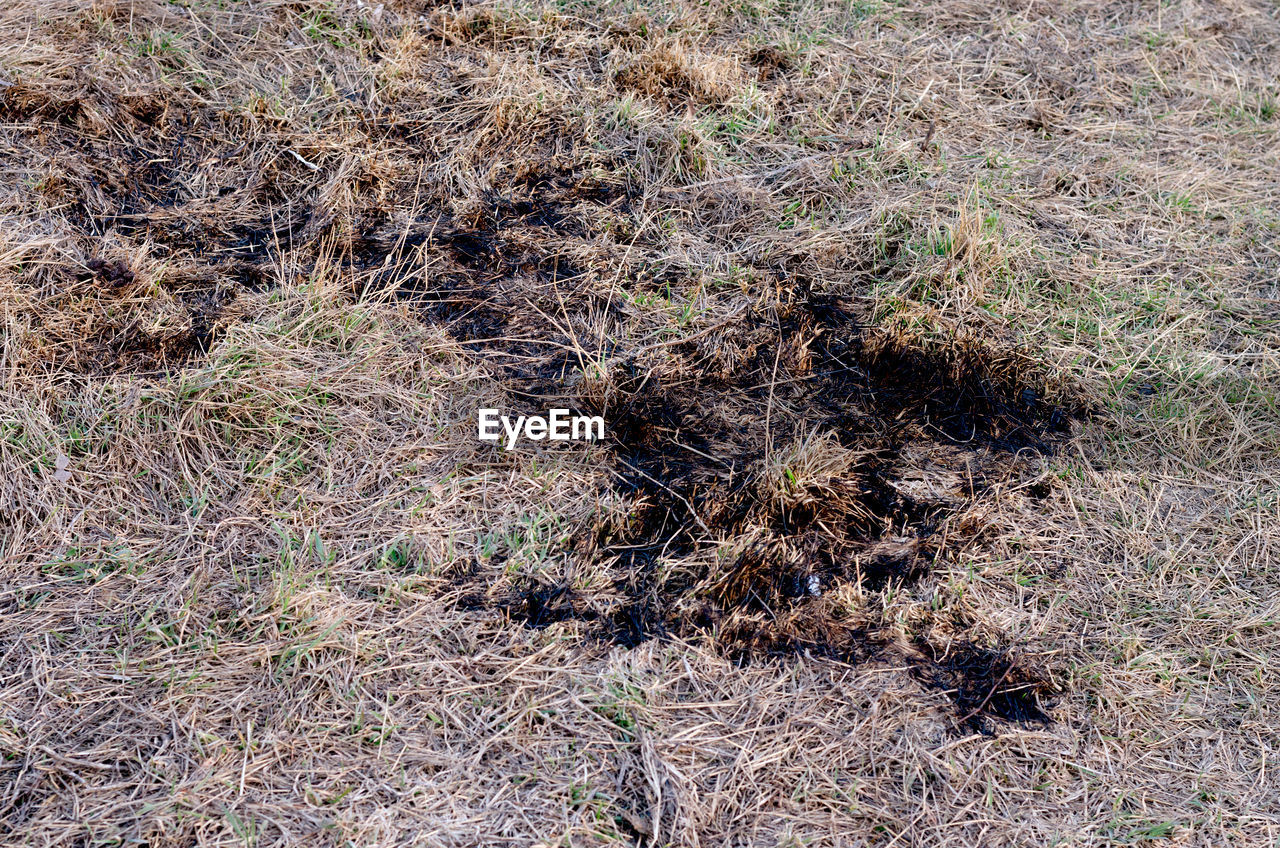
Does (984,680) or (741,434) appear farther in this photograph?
(741,434)

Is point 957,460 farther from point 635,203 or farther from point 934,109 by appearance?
point 934,109

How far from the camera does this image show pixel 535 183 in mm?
2785

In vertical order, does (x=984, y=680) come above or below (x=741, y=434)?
below

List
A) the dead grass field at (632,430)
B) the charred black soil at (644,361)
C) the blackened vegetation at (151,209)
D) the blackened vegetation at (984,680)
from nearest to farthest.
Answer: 1. the dead grass field at (632,430)
2. the blackened vegetation at (984,680)
3. the charred black soil at (644,361)
4. the blackened vegetation at (151,209)

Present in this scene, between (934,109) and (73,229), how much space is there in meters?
2.69

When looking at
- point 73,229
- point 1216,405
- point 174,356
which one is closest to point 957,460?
point 1216,405

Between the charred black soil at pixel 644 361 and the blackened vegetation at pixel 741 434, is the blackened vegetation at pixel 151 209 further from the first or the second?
the blackened vegetation at pixel 741 434

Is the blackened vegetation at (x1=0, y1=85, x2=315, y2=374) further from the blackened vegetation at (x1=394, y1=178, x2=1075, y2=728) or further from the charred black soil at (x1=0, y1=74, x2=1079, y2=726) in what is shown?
the blackened vegetation at (x1=394, y1=178, x2=1075, y2=728)

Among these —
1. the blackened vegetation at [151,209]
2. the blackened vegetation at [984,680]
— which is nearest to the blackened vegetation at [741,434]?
the blackened vegetation at [984,680]

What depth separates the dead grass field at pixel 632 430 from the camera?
177cm

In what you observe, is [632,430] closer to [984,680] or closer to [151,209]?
[984,680]

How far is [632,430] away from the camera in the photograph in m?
2.29

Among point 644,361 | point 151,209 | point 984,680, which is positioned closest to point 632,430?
point 644,361

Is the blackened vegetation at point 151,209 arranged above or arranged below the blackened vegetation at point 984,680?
above
